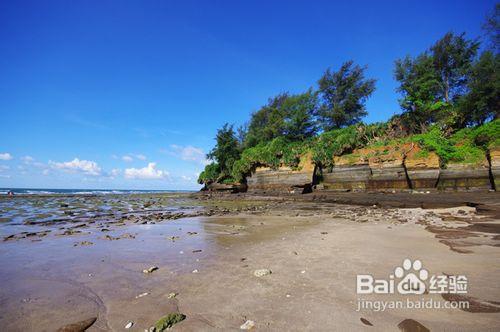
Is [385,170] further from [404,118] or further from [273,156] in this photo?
[273,156]

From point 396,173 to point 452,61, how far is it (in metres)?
18.5

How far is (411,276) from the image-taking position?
3.17 metres

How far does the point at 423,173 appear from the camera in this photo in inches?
629

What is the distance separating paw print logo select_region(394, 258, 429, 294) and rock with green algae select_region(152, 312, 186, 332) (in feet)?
7.84

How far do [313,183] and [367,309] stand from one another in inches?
832

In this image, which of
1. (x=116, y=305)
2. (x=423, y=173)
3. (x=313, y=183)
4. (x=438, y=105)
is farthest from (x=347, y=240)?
(x=438, y=105)

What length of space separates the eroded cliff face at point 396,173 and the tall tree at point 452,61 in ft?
44.1

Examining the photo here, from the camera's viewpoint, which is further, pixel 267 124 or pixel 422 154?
pixel 267 124

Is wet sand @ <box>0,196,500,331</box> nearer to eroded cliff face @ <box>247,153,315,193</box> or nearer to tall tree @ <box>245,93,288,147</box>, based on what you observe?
eroded cliff face @ <box>247,153,315,193</box>

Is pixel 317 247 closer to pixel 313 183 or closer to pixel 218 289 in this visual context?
pixel 218 289

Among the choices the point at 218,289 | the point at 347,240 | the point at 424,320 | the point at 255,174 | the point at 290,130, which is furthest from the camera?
the point at 290,130

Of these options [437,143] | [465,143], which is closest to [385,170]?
[437,143]

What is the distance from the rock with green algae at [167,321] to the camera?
2.13 m

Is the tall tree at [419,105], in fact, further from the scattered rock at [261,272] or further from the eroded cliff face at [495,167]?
the scattered rock at [261,272]
